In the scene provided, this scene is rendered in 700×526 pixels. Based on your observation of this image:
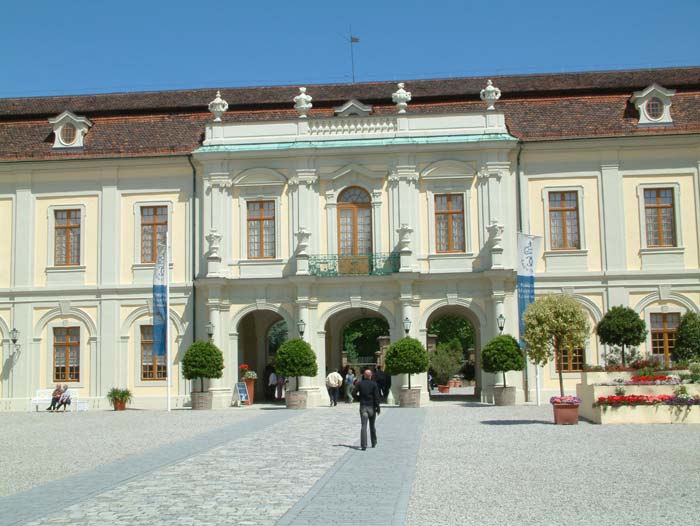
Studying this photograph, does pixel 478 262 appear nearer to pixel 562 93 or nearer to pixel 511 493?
pixel 562 93

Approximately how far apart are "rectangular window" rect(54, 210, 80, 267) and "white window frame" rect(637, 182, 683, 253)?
65.8ft

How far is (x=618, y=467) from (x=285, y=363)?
16.7 meters

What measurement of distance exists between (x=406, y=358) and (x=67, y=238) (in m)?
13.4

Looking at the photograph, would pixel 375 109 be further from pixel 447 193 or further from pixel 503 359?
pixel 503 359

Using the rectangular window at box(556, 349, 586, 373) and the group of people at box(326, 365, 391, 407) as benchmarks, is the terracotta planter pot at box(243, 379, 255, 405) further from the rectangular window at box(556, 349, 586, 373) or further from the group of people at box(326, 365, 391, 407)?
the rectangular window at box(556, 349, 586, 373)

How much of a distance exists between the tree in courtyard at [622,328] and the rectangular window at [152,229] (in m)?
15.6

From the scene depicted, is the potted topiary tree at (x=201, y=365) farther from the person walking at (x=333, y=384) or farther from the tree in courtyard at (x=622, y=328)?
the tree in courtyard at (x=622, y=328)

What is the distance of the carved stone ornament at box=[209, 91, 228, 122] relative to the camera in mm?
31797

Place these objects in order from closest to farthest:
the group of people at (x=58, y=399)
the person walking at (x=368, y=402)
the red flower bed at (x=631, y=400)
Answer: the person walking at (x=368, y=402)
the red flower bed at (x=631, y=400)
the group of people at (x=58, y=399)

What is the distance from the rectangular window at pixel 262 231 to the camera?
31891mm

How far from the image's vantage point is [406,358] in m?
28.5

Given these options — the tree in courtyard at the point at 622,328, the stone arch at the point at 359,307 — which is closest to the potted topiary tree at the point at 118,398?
the stone arch at the point at 359,307

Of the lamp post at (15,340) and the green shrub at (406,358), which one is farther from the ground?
the lamp post at (15,340)

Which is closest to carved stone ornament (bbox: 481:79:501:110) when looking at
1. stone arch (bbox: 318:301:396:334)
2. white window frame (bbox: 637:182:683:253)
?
white window frame (bbox: 637:182:683:253)
